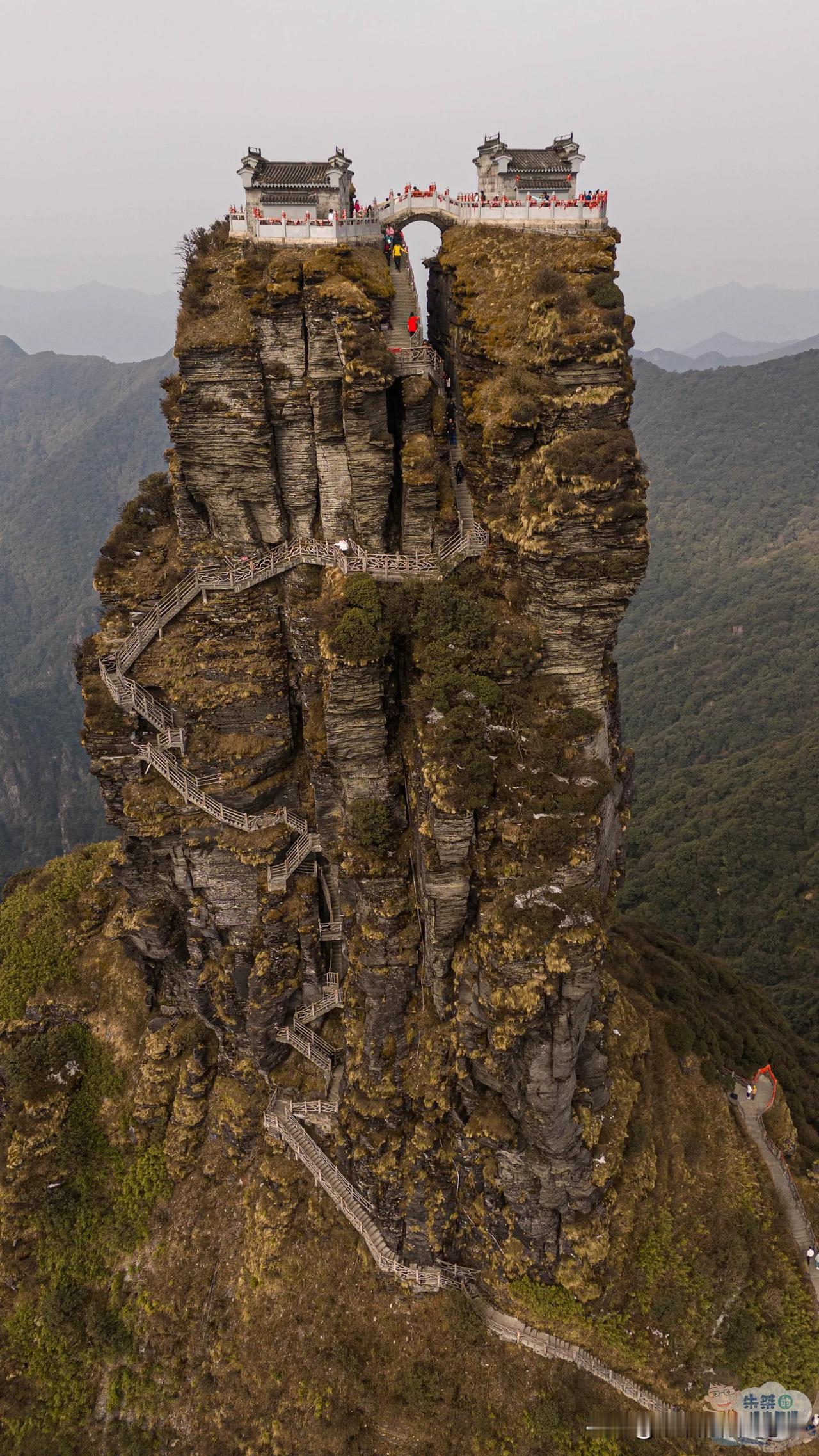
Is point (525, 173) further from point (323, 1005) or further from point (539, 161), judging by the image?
point (323, 1005)

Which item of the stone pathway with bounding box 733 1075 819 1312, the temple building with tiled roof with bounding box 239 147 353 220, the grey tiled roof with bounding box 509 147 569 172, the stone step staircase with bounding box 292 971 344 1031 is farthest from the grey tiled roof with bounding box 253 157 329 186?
the stone pathway with bounding box 733 1075 819 1312

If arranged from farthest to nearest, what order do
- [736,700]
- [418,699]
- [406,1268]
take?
[736,700] → [406,1268] → [418,699]

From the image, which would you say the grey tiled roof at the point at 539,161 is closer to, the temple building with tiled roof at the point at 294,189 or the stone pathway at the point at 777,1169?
the temple building with tiled roof at the point at 294,189

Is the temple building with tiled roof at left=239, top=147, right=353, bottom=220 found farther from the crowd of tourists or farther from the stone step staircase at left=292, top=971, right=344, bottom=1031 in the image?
the stone step staircase at left=292, top=971, right=344, bottom=1031

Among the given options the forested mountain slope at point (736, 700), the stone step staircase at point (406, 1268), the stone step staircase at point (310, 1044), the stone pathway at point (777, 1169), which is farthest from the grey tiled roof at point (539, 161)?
the stone pathway at point (777, 1169)

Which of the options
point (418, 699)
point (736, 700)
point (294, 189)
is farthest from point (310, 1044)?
point (736, 700)

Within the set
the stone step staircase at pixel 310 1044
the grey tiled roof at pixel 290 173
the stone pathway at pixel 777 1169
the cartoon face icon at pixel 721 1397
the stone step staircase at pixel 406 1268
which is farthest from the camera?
the stone step staircase at pixel 310 1044
